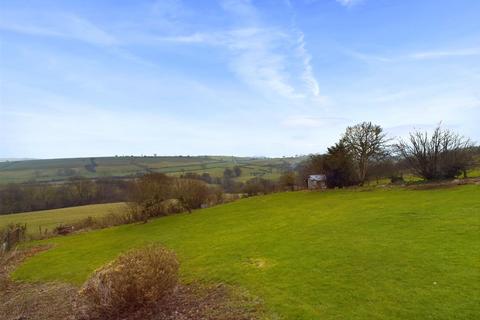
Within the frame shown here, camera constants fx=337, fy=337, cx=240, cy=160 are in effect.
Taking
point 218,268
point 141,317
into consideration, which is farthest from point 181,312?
point 218,268

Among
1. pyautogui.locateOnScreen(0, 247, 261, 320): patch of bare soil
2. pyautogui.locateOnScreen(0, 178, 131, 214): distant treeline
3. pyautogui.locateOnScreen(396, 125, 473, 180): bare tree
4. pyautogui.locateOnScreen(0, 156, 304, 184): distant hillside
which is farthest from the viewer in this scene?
pyautogui.locateOnScreen(0, 156, 304, 184): distant hillside

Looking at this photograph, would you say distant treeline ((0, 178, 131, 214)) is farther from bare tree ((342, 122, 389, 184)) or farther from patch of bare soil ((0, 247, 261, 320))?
patch of bare soil ((0, 247, 261, 320))

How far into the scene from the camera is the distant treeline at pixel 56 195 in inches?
2032

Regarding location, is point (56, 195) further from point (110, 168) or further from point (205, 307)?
point (205, 307)

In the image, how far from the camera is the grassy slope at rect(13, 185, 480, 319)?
6789 mm

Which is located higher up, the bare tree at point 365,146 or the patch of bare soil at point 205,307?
the bare tree at point 365,146

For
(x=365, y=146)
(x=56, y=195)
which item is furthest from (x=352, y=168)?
(x=56, y=195)

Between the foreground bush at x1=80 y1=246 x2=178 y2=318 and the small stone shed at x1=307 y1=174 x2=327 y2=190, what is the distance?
83.5 feet

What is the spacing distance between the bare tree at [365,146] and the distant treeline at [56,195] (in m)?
33.3

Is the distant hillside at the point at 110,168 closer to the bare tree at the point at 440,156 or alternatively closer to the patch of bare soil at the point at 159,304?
the bare tree at the point at 440,156

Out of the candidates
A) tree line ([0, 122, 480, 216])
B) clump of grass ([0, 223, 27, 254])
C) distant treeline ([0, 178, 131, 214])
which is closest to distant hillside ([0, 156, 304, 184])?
distant treeline ([0, 178, 131, 214])

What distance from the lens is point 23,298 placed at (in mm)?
11891

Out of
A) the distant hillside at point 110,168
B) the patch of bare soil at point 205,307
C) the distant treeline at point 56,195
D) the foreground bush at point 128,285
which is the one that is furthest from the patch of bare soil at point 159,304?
the distant hillside at point 110,168

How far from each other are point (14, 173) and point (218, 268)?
9421 cm
